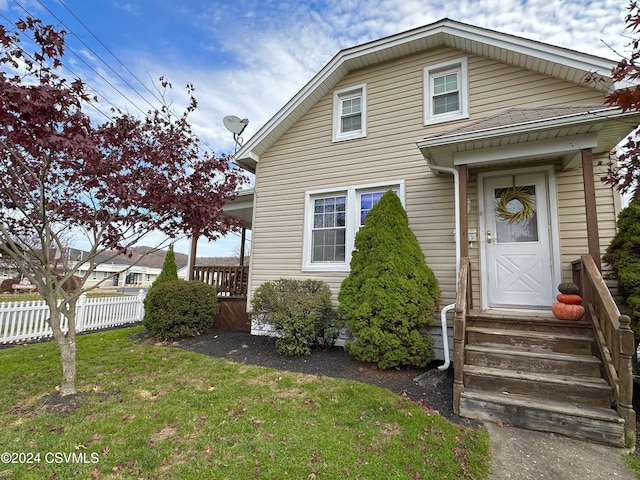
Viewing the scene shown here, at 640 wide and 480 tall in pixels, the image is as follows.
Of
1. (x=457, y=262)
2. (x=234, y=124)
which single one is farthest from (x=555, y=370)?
(x=234, y=124)

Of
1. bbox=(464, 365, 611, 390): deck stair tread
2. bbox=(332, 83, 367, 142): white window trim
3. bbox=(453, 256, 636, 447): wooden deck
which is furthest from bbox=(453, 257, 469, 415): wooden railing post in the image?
bbox=(332, 83, 367, 142): white window trim

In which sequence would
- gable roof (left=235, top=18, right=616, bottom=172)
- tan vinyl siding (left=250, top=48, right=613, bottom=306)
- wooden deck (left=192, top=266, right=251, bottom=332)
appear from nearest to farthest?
gable roof (left=235, top=18, right=616, bottom=172)
tan vinyl siding (left=250, top=48, right=613, bottom=306)
wooden deck (left=192, top=266, right=251, bottom=332)

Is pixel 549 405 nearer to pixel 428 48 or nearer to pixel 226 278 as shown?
pixel 428 48

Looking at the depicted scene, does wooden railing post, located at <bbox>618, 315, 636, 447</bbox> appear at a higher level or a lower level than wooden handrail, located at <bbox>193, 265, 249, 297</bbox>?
lower

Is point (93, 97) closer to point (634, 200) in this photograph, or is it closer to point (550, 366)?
point (550, 366)

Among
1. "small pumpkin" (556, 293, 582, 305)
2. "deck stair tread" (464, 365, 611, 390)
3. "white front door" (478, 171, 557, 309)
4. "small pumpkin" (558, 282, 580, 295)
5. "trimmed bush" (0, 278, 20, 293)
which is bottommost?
"trimmed bush" (0, 278, 20, 293)

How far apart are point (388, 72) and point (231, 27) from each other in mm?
5840

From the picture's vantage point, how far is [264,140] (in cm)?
771

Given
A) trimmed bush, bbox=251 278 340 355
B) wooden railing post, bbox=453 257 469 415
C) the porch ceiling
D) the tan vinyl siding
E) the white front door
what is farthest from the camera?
the porch ceiling

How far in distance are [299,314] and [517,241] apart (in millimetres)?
3945

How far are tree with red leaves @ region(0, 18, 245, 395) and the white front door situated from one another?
443 cm

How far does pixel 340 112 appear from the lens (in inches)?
293

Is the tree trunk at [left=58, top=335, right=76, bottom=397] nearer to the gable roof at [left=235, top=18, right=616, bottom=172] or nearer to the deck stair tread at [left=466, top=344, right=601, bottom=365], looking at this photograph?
the deck stair tread at [left=466, top=344, right=601, bottom=365]

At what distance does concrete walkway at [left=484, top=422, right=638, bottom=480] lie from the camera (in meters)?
2.51
